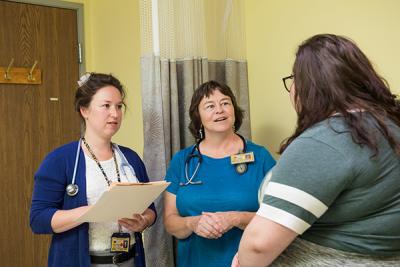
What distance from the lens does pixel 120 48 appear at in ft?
9.73

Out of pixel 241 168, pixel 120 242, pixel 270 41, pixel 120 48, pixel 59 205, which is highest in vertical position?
pixel 120 48

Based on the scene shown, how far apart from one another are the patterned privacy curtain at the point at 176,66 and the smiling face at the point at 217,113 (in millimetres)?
256

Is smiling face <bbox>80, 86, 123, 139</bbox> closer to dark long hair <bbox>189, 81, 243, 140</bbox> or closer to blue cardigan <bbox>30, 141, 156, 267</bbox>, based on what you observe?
blue cardigan <bbox>30, 141, 156, 267</bbox>

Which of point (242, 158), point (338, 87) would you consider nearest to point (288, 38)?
point (242, 158)

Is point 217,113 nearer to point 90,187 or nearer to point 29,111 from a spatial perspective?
point 90,187

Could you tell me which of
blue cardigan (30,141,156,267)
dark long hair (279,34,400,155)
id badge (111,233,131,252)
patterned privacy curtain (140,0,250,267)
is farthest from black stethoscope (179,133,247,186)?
dark long hair (279,34,400,155)

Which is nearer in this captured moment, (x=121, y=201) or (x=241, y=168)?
(x=121, y=201)

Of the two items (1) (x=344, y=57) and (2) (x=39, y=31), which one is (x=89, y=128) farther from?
(2) (x=39, y=31)

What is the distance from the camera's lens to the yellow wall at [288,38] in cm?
156

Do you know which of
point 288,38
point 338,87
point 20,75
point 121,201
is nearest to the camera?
point 338,87

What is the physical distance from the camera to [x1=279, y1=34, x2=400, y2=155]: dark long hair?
93 cm

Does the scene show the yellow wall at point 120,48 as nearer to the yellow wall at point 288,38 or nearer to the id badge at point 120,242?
the yellow wall at point 288,38

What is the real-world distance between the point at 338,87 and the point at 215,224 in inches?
30.4

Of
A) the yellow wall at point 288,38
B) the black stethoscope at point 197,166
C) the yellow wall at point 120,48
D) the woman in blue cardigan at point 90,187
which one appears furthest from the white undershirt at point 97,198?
the yellow wall at point 120,48
